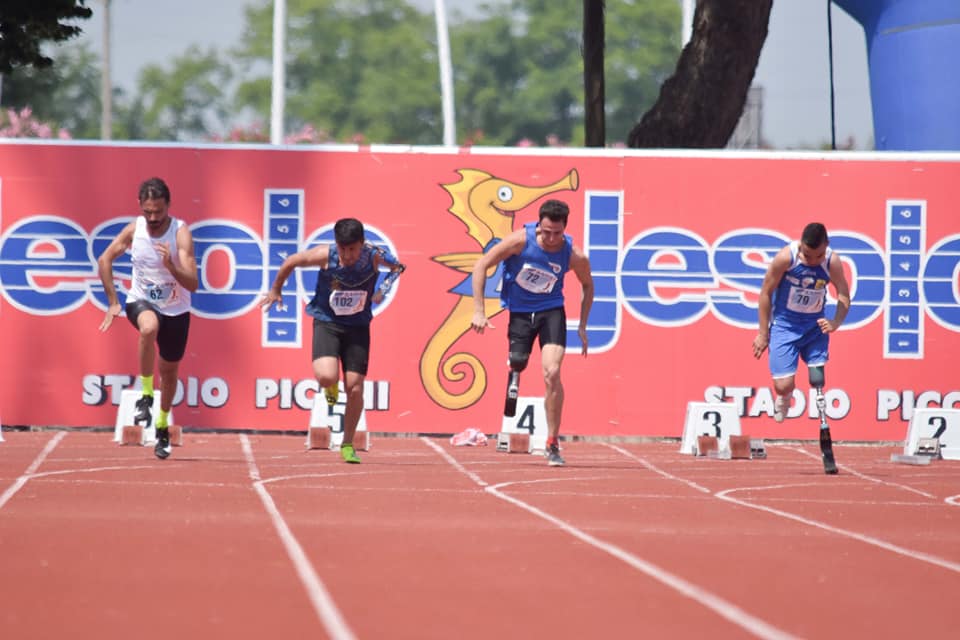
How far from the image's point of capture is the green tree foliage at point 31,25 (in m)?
16.5

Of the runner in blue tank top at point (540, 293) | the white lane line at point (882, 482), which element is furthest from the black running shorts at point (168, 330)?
the white lane line at point (882, 482)

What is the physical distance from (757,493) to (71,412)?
805 centimetres

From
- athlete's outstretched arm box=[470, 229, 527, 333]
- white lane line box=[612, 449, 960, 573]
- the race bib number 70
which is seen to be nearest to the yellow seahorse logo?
athlete's outstretched arm box=[470, 229, 527, 333]

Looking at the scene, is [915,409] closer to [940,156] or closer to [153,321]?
[940,156]

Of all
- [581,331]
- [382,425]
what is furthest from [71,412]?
[581,331]

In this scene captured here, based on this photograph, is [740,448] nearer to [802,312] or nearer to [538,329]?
[802,312]

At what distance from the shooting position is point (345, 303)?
46.5ft

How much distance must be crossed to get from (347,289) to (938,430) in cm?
594

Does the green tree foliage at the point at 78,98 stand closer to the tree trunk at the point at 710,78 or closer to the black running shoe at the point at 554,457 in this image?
the tree trunk at the point at 710,78

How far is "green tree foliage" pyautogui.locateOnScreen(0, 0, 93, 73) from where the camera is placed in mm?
16453

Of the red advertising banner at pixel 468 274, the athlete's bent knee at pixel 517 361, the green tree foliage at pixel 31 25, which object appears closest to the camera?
the athlete's bent knee at pixel 517 361

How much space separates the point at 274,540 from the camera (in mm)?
9023

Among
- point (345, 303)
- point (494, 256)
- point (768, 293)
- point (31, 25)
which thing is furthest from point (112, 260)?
point (768, 293)

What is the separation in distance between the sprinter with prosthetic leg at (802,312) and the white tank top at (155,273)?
A: 182 inches
